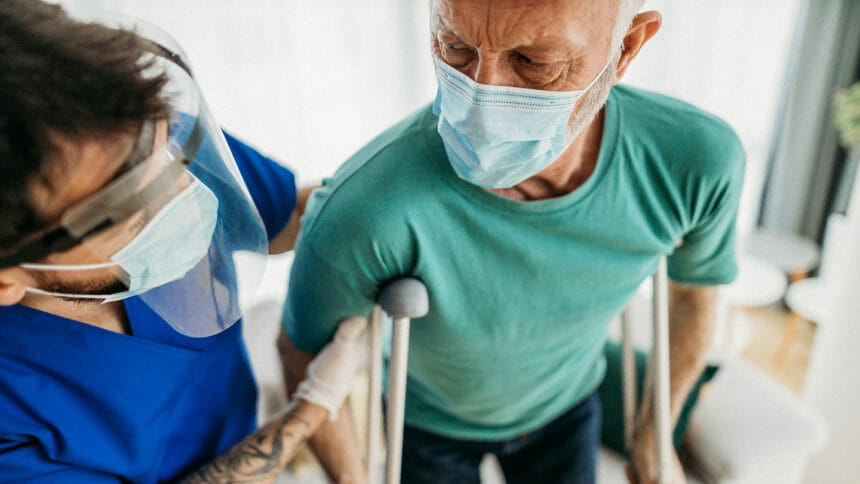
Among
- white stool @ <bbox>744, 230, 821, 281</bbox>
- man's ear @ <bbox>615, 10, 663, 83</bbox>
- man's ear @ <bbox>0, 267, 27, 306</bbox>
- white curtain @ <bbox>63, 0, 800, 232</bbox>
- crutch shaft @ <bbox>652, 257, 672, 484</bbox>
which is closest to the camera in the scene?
man's ear @ <bbox>0, 267, 27, 306</bbox>

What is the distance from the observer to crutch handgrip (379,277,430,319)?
2.72ft

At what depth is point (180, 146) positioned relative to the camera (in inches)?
28.4

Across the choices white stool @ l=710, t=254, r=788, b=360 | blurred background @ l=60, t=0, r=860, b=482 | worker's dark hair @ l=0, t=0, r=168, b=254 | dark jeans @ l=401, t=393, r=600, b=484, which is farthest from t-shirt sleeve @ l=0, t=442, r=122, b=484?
white stool @ l=710, t=254, r=788, b=360

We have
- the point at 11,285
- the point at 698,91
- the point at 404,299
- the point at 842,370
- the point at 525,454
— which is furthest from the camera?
the point at 698,91

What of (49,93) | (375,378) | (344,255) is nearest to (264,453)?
(375,378)

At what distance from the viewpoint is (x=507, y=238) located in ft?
2.94

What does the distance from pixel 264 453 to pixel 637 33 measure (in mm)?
854

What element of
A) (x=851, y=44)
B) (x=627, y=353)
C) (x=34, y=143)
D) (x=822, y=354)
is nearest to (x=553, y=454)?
(x=627, y=353)

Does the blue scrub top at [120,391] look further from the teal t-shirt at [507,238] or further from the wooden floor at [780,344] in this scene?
the wooden floor at [780,344]

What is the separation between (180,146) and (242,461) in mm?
540

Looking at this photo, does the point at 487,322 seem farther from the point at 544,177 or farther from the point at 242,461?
the point at 242,461

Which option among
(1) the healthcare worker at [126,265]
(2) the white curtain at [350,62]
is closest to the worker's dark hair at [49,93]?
(1) the healthcare worker at [126,265]

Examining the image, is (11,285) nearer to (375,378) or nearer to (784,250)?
(375,378)

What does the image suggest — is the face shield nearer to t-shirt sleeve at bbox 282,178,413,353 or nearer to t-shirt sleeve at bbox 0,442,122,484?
t-shirt sleeve at bbox 282,178,413,353
